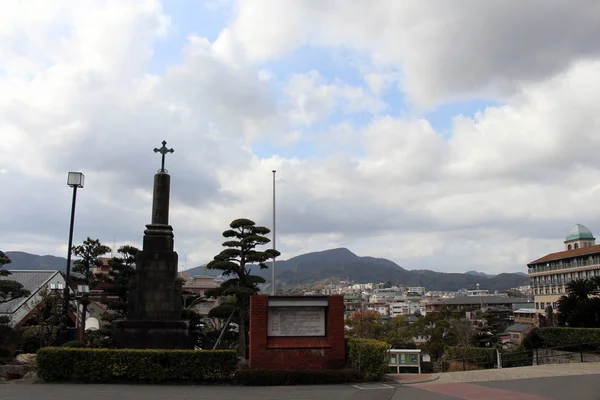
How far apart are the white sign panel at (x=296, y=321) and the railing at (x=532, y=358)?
10.5 metres

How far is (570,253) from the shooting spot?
87188mm

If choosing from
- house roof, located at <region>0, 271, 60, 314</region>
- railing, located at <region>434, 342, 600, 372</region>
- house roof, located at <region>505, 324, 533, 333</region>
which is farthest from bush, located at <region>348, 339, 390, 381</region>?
house roof, located at <region>505, 324, 533, 333</region>

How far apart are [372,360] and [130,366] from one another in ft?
22.3

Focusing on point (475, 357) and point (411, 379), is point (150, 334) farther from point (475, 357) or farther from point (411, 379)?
point (475, 357)

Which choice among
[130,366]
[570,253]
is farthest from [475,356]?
[570,253]

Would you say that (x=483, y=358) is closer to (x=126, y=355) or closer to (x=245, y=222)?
(x=245, y=222)

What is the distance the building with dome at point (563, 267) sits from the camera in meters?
82.4

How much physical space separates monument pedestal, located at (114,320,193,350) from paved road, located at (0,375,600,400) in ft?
12.1

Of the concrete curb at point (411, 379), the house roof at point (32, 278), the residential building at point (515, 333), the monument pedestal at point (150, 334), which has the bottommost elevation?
the residential building at point (515, 333)

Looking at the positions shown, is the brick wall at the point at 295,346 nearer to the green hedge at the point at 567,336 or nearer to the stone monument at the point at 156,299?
the stone monument at the point at 156,299

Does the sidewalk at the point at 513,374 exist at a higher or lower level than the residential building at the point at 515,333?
higher

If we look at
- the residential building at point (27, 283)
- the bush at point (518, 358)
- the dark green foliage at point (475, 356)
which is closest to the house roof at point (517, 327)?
the dark green foliage at point (475, 356)

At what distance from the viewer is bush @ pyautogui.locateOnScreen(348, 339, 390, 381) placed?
47.0ft

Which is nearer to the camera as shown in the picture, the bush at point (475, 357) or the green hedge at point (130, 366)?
the green hedge at point (130, 366)
